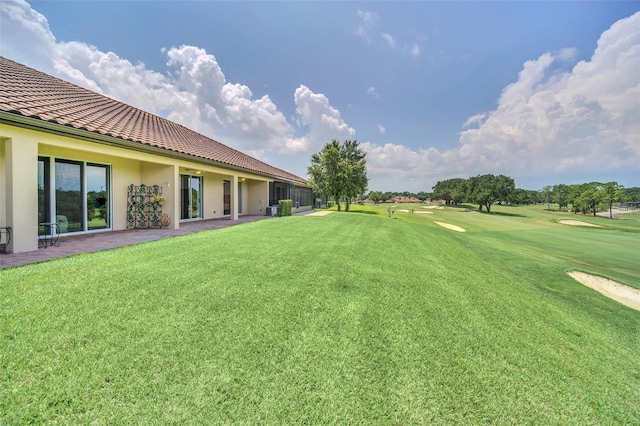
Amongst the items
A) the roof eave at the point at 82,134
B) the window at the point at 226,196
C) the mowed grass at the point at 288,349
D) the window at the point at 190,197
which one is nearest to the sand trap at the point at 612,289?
the mowed grass at the point at 288,349

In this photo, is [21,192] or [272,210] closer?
[21,192]

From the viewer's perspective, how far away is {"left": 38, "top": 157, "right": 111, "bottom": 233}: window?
729 cm

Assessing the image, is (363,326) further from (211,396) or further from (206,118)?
(206,118)

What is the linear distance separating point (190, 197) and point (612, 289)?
17252 millimetres

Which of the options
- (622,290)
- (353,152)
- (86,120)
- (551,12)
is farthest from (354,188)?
(86,120)

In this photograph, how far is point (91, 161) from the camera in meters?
8.52

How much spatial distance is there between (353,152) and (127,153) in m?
26.8

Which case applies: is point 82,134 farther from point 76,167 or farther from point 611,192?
point 611,192

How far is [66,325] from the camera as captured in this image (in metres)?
2.75

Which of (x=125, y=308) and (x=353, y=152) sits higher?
(x=353, y=152)

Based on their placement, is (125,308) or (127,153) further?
(127,153)

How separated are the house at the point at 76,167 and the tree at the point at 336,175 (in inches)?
629

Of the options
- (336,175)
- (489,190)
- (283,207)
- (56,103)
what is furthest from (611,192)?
(56,103)

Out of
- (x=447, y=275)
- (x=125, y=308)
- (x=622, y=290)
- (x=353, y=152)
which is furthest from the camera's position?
(x=353, y=152)
